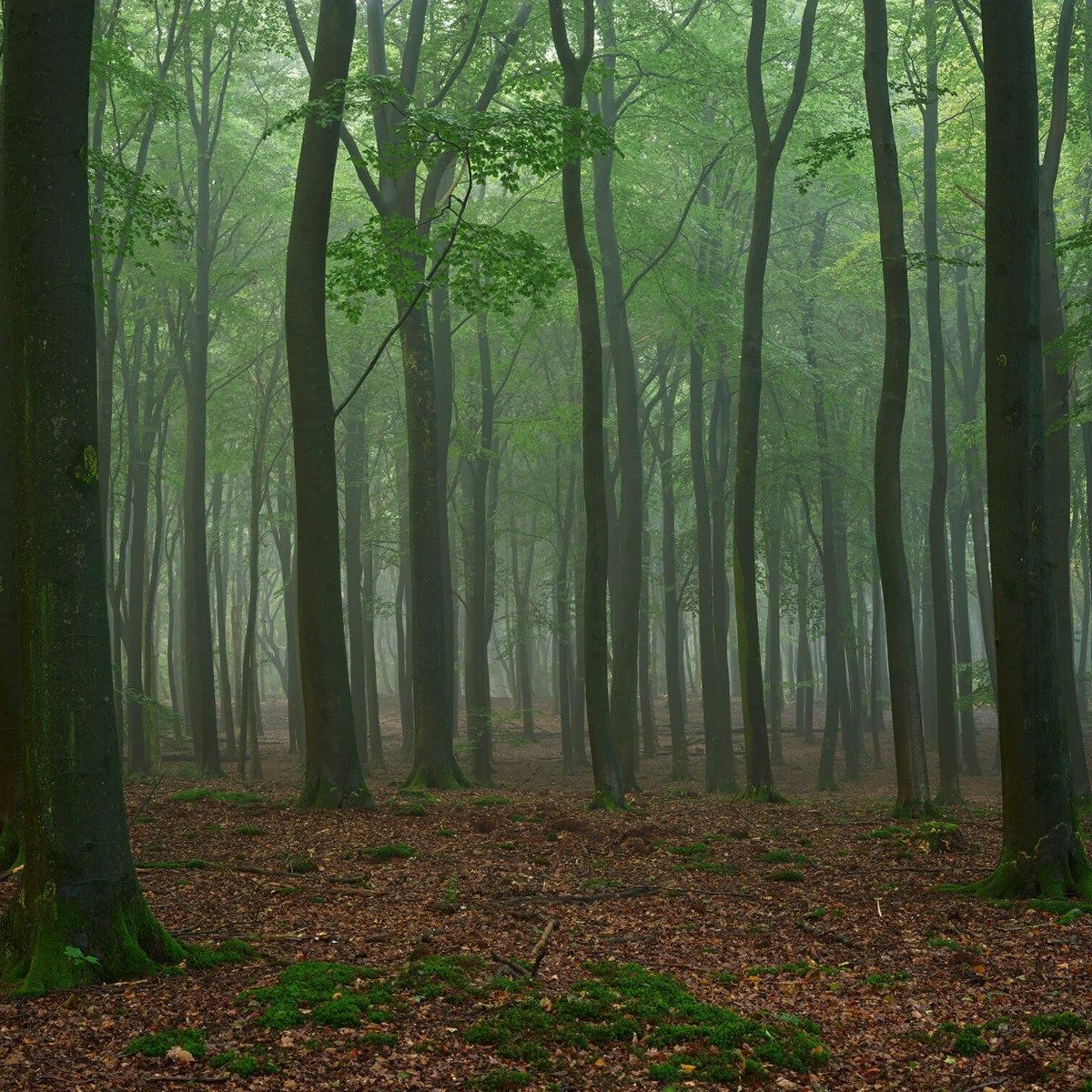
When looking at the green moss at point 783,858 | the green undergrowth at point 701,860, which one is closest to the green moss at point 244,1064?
the green undergrowth at point 701,860

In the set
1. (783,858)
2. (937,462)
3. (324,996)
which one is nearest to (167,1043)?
(324,996)

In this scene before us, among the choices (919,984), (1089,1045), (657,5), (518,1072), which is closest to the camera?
(518,1072)

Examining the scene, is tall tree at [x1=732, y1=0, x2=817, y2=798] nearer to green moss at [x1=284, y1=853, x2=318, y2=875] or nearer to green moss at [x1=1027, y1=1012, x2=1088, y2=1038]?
green moss at [x1=284, y1=853, x2=318, y2=875]

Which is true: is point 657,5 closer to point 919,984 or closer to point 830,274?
point 830,274

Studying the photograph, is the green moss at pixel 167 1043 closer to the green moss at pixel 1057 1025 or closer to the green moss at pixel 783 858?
the green moss at pixel 1057 1025

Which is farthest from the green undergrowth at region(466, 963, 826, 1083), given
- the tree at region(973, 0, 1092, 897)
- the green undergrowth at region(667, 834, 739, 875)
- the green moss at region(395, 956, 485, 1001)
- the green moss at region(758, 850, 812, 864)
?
the green moss at region(758, 850, 812, 864)

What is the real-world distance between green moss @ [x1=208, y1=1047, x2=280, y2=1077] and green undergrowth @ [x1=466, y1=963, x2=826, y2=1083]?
0.94m

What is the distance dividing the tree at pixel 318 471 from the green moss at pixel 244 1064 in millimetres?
7074

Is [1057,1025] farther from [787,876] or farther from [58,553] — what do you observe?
[58,553]

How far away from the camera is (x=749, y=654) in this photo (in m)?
14.0

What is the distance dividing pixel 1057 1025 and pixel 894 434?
26.8 ft

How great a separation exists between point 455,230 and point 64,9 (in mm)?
5435

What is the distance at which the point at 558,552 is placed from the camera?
94.4 ft

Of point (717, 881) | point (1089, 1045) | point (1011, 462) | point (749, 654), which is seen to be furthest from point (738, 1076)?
point (749, 654)
